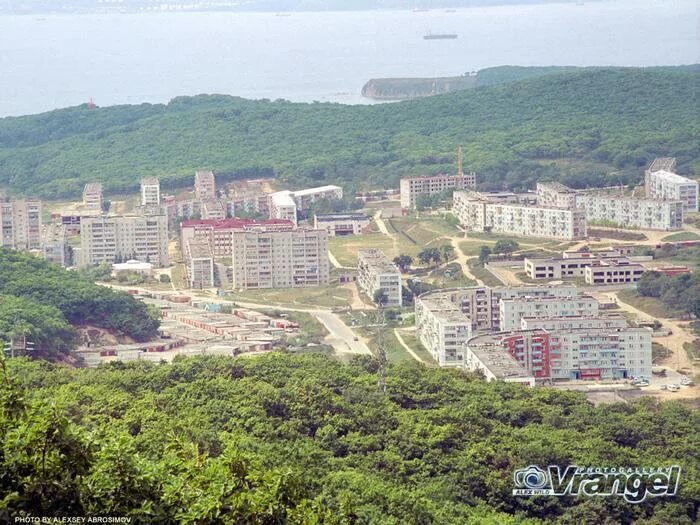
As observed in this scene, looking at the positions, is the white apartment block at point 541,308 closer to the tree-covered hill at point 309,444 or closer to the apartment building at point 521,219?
the tree-covered hill at point 309,444

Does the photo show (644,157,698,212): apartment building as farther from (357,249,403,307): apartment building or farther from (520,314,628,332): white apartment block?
(520,314,628,332): white apartment block

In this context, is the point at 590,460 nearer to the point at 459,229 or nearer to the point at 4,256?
the point at 4,256

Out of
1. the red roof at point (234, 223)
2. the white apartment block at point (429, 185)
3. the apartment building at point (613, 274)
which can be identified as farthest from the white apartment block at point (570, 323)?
the white apartment block at point (429, 185)

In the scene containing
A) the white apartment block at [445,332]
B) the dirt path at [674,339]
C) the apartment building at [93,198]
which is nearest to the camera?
the dirt path at [674,339]

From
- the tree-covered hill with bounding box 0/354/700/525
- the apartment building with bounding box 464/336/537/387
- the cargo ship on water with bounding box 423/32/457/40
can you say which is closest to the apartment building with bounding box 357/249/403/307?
the apartment building with bounding box 464/336/537/387

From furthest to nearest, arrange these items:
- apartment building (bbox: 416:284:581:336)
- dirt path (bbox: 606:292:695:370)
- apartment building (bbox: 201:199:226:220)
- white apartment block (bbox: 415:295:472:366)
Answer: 1. apartment building (bbox: 201:199:226:220)
2. apartment building (bbox: 416:284:581:336)
3. white apartment block (bbox: 415:295:472:366)
4. dirt path (bbox: 606:292:695:370)
